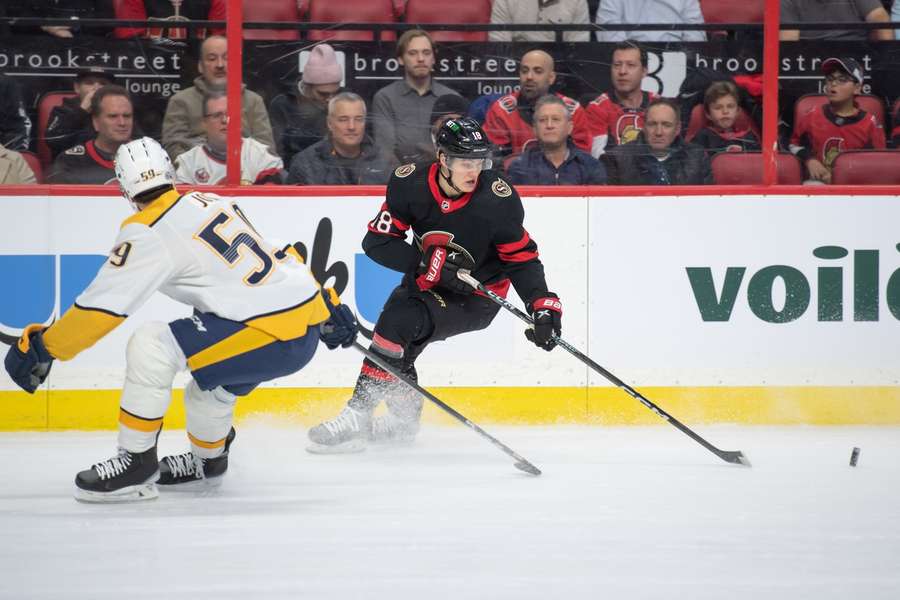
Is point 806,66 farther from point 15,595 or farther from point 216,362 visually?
point 15,595

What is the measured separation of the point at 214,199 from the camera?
3504 mm

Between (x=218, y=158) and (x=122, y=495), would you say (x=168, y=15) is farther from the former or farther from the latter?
(x=122, y=495)

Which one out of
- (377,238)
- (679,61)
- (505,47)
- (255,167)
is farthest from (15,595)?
(679,61)

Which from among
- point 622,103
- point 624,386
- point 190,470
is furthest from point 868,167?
point 190,470

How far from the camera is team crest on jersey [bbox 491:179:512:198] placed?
438 centimetres

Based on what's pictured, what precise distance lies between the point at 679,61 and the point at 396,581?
117 inches

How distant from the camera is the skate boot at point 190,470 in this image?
148 inches

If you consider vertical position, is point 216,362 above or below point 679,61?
below

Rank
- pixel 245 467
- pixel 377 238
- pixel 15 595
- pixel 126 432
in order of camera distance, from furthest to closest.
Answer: pixel 377 238 → pixel 245 467 → pixel 126 432 → pixel 15 595

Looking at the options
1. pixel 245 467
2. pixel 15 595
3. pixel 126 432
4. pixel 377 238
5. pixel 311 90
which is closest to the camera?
pixel 15 595

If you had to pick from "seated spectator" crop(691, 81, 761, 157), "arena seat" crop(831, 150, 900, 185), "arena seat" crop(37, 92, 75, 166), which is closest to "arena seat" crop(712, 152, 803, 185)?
"seated spectator" crop(691, 81, 761, 157)

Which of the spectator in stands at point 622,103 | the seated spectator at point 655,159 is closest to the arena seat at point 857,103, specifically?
the seated spectator at point 655,159

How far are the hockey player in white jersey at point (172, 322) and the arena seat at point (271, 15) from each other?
1549 mm

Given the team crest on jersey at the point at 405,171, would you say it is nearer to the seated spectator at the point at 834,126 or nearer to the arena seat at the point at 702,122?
the arena seat at the point at 702,122
